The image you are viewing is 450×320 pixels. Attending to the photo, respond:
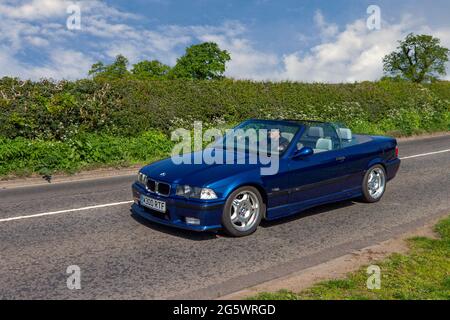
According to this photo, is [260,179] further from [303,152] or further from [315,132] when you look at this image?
[315,132]

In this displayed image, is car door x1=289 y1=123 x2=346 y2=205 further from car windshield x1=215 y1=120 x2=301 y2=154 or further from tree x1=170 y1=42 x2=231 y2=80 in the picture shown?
tree x1=170 y1=42 x2=231 y2=80

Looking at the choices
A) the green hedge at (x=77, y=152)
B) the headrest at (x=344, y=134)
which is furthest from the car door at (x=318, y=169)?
the green hedge at (x=77, y=152)

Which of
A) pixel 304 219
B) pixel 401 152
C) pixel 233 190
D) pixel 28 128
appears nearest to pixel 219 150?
pixel 233 190

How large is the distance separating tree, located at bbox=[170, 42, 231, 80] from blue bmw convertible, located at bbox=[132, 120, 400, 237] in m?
47.5

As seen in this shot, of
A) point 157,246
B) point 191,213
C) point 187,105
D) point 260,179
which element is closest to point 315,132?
point 260,179

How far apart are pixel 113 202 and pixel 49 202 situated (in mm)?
1239

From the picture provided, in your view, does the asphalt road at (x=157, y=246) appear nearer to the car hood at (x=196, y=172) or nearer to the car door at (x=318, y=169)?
the car door at (x=318, y=169)

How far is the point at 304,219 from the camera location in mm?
7258

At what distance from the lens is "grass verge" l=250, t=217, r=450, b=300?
14.2 ft

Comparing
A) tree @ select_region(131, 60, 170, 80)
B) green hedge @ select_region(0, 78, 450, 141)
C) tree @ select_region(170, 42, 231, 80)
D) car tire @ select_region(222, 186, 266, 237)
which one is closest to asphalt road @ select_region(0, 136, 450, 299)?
car tire @ select_region(222, 186, 266, 237)

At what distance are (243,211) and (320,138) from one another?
204cm

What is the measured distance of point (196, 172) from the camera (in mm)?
6188
